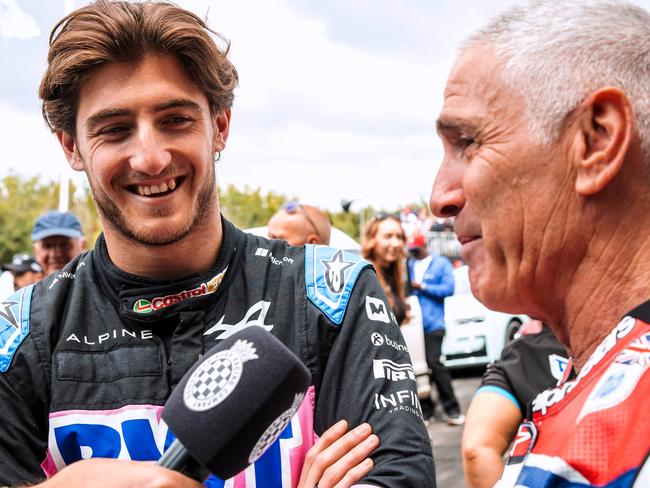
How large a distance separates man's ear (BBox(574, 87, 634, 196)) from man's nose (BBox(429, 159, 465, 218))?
272mm

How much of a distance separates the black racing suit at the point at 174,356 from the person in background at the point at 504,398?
39.2 inches

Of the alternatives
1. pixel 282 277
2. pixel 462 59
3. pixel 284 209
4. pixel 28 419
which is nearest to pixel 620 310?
pixel 462 59

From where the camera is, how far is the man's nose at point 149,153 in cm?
194

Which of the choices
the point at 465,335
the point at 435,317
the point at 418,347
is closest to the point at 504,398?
the point at 418,347

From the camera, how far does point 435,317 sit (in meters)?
7.44

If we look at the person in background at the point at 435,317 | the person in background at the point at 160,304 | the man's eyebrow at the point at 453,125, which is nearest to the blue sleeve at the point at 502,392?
the person in background at the point at 160,304

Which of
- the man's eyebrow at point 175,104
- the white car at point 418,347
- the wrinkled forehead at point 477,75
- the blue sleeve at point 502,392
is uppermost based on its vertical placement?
the wrinkled forehead at point 477,75

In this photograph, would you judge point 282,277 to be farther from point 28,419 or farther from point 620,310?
point 620,310

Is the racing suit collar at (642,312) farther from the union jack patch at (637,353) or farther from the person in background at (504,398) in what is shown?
the person in background at (504,398)

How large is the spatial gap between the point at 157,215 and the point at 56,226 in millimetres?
3887

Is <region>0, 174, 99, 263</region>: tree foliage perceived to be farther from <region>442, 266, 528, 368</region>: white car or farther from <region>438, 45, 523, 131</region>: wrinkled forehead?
<region>438, 45, 523, 131</region>: wrinkled forehead

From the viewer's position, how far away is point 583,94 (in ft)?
4.13

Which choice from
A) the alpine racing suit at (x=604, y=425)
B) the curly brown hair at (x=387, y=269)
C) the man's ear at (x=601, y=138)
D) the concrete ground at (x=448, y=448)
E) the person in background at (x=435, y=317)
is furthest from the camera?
the person in background at (x=435, y=317)

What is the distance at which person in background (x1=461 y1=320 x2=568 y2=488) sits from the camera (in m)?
2.77
